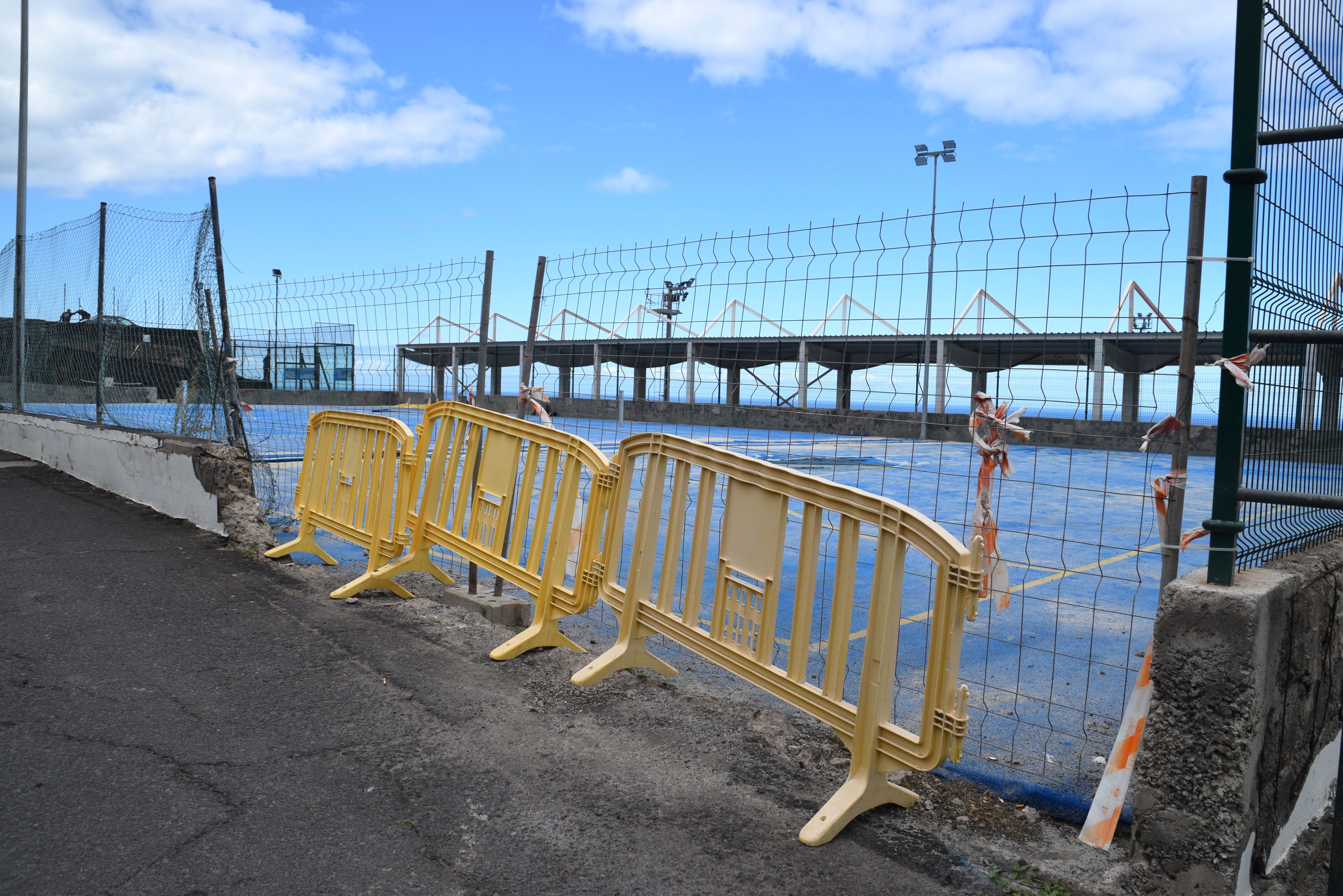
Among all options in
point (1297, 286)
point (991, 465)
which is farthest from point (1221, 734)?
point (1297, 286)

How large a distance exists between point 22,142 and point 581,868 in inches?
669

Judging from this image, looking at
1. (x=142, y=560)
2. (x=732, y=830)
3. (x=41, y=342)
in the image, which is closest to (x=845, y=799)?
(x=732, y=830)

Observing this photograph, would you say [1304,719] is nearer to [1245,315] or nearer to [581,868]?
[1245,315]

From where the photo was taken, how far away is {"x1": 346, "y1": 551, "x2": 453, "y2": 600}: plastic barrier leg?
608 centimetres

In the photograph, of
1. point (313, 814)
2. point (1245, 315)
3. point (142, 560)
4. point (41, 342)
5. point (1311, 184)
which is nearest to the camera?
point (1245, 315)

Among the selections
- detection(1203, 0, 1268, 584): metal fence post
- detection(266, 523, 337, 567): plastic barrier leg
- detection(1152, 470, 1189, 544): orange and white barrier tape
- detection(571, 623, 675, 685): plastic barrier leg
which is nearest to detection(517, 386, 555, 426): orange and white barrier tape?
detection(571, 623, 675, 685): plastic barrier leg

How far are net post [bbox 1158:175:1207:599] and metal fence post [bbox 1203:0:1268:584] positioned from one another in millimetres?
279

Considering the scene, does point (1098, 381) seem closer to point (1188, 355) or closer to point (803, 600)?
point (1188, 355)

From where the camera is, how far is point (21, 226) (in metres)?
14.2

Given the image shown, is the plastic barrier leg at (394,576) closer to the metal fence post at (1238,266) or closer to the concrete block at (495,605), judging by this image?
the concrete block at (495,605)

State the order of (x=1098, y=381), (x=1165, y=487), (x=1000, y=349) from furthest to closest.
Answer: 1. (x=1000, y=349)
2. (x=1098, y=381)
3. (x=1165, y=487)

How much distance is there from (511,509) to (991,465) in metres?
2.92

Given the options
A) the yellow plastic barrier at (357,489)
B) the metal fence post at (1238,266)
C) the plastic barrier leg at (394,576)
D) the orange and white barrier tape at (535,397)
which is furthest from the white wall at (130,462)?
the metal fence post at (1238,266)

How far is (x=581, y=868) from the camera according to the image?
2.91m
